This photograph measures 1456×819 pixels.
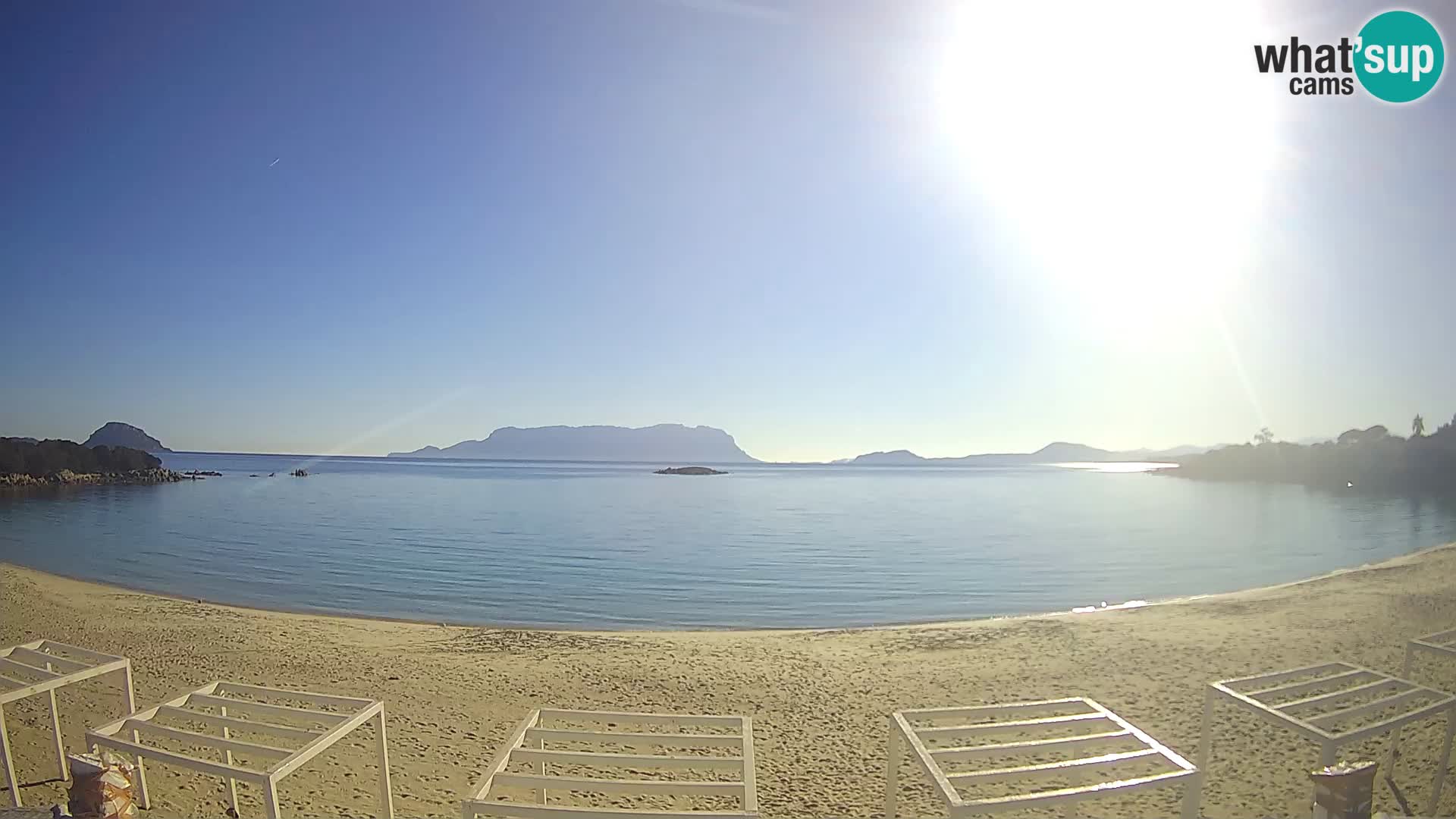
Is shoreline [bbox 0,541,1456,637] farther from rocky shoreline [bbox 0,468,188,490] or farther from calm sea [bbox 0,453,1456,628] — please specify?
rocky shoreline [bbox 0,468,188,490]

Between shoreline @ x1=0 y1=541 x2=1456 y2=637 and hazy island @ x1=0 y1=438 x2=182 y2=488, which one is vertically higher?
hazy island @ x1=0 y1=438 x2=182 y2=488

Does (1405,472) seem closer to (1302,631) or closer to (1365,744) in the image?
(1302,631)

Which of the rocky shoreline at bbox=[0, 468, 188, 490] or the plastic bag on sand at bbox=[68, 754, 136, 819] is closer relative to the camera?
the plastic bag on sand at bbox=[68, 754, 136, 819]

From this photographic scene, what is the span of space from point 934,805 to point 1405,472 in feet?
218

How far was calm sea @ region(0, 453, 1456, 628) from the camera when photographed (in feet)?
54.7

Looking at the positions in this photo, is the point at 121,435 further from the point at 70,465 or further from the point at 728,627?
the point at 728,627

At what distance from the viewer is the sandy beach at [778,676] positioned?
18.0 feet

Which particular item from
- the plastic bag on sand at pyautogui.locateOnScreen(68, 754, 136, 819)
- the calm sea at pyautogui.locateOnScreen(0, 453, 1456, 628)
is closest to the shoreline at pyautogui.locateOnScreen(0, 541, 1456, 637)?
the calm sea at pyautogui.locateOnScreen(0, 453, 1456, 628)

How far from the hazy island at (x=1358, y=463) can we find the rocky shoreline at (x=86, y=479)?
88.4 meters

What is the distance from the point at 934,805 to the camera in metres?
5.19

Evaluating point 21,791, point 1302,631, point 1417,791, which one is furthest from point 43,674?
point 1302,631

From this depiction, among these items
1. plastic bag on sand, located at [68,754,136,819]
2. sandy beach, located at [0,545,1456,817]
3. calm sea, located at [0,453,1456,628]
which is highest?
plastic bag on sand, located at [68,754,136,819]

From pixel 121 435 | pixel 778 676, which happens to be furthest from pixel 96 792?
pixel 121 435

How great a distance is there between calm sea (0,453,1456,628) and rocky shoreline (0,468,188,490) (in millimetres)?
7148
